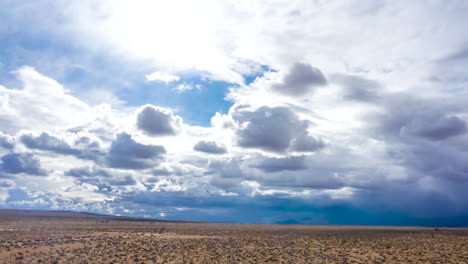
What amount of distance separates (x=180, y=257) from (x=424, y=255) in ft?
82.6

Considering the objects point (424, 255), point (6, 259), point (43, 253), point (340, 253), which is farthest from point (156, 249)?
point (424, 255)

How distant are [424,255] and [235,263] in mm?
20720

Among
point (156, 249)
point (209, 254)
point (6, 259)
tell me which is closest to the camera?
point (6, 259)

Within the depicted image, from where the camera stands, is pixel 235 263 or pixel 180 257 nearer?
pixel 235 263

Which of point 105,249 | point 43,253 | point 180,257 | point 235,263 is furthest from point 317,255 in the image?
point 43,253

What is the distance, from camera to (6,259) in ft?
103

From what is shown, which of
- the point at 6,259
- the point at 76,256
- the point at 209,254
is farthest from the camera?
the point at 209,254

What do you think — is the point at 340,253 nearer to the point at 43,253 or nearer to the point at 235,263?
the point at 235,263

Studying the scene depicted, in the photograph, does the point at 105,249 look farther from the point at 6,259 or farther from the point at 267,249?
the point at 267,249

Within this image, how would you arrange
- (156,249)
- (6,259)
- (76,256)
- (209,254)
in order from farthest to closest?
1. (156,249)
2. (209,254)
3. (76,256)
4. (6,259)

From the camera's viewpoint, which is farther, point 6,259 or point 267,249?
point 267,249

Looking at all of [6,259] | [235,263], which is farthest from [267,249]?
[6,259]

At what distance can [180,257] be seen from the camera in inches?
Answer: 1378

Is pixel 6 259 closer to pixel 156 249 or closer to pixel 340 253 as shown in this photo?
pixel 156 249
